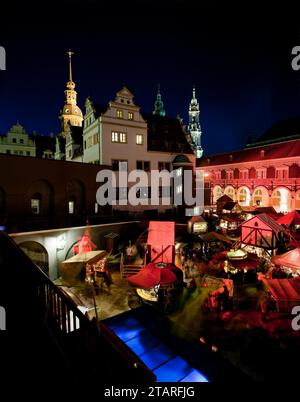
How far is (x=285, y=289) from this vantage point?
8.91 meters

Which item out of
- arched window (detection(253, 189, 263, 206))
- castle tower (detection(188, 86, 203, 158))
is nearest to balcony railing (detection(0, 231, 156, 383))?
arched window (detection(253, 189, 263, 206))

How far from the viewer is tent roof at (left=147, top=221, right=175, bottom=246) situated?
1470cm

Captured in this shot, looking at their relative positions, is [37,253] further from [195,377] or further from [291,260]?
[291,260]

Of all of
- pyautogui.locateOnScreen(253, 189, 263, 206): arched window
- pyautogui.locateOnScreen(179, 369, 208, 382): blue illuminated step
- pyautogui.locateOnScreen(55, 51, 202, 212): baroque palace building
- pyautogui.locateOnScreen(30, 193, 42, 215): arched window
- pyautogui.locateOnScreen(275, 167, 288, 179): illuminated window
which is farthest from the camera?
pyautogui.locateOnScreen(253, 189, 263, 206): arched window

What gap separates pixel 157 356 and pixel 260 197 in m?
37.3

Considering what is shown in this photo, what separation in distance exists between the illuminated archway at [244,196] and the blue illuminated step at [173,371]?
3709 cm

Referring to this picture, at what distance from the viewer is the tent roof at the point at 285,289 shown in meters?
8.54

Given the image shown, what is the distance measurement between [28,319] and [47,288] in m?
1.30

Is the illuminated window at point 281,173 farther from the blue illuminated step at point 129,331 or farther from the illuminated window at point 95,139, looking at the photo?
the blue illuminated step at point 129,331

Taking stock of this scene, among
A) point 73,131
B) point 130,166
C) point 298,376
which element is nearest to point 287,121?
point 130,166

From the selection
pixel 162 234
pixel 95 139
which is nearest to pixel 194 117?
pixel 95 139

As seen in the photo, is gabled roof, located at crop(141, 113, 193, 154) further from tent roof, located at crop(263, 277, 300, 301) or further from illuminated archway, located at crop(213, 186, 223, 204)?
tent roof, located at crop(263, 277, 300, 301)

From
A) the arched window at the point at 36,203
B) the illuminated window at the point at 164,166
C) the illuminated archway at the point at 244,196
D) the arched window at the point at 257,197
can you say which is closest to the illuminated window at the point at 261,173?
the arched window at the point at 257,197

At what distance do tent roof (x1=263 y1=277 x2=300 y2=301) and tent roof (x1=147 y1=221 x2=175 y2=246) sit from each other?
21.6 feet
